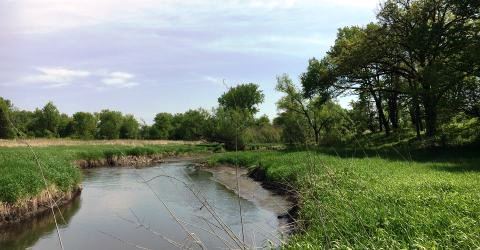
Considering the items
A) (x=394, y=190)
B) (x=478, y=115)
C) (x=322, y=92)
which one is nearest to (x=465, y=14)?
(x=478, y=115)

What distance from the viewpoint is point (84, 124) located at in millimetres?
97812

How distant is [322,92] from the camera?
41969mm

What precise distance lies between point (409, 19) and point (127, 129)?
272 ft

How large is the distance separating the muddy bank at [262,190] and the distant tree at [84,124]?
64057 mm

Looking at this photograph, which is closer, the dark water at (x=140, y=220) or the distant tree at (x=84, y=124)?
the dark water at (x=140, y=220)

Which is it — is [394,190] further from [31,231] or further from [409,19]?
[409,19]

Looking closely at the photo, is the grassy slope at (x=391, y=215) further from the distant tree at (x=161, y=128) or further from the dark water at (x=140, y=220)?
the distant tree at (x=161, y=128)

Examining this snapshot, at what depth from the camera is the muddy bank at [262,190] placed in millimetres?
18030

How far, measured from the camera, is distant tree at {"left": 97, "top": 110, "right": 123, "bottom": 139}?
99931 mm

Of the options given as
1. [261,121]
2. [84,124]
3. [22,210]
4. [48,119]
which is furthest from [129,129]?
[22,210]

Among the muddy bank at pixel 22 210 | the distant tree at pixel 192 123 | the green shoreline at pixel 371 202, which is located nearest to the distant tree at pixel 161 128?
the distant tree at pixel 192 123

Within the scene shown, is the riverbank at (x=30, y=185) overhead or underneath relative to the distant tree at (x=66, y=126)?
underneath

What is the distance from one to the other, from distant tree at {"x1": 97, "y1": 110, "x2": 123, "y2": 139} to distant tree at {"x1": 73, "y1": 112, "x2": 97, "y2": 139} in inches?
75.2

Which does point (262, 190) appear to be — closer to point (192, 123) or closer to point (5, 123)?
point (5, 123)
